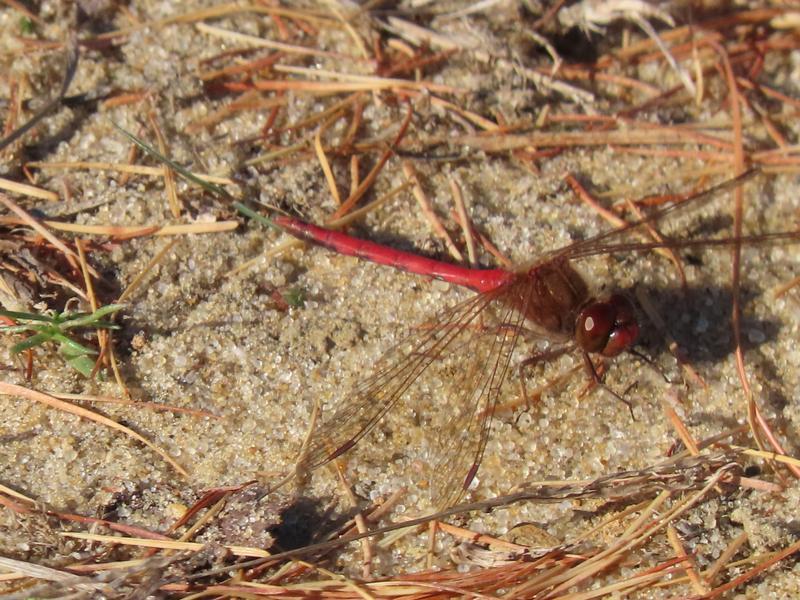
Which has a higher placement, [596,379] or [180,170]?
[180,170]

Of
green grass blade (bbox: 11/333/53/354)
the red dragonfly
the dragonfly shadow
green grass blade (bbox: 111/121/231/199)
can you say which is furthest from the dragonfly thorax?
green grass blade (bbox: 11/333/53/354)

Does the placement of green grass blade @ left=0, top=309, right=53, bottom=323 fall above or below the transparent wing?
above

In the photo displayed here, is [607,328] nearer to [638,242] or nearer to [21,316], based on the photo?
[638,242]

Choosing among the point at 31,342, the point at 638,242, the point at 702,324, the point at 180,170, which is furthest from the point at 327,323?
the point at 702,324

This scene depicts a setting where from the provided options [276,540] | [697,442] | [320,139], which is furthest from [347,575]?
[320,139]

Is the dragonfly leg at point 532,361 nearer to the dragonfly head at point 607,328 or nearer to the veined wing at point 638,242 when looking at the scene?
the dragonfly head at point 607,328

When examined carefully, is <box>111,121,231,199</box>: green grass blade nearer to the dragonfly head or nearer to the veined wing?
the veined wing

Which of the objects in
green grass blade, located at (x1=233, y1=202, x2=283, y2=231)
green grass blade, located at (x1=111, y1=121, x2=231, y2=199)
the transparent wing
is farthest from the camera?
green grass blade, located at (x1=233, y1=202, x2=283, y2=231)
